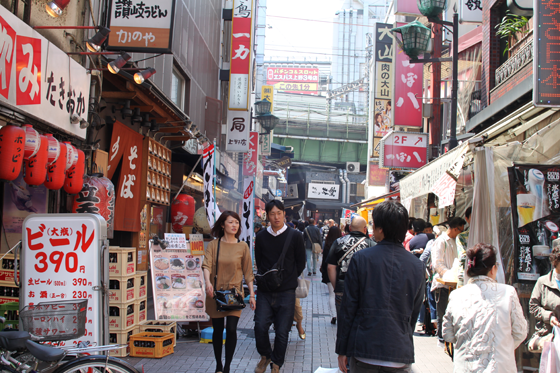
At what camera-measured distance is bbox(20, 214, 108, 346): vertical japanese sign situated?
15.5 ft

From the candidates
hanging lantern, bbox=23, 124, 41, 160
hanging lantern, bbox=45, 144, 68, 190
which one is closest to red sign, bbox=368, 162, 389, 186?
hanging lantern, bbox=45, 144, 68, 190

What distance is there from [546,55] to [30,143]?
6548 mm

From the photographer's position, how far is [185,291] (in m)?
7.53

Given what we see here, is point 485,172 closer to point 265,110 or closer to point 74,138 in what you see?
point 74,138

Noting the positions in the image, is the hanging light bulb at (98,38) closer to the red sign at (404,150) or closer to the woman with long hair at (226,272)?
the woman with long hair at (226,272)

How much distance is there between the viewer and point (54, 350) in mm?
3555

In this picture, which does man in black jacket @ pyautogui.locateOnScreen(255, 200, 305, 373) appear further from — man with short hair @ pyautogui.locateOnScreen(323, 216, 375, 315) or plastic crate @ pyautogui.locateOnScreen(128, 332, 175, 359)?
plastic crate @ pyautogui.locateOnScreen(128, 332, 175, 359)

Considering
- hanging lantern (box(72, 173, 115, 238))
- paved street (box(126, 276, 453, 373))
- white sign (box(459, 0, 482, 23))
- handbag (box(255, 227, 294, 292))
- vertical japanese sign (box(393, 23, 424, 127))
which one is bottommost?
paved street (box(126, 276, 453, 373))

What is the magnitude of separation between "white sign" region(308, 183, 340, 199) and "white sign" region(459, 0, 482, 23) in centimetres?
3647

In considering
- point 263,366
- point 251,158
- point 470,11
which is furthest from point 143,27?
point 251,158

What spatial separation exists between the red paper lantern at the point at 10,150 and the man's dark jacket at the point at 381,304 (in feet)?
13.0

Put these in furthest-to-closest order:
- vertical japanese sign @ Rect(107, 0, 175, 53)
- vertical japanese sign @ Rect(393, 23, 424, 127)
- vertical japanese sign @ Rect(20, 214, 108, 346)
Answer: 1. vertical japanese sign @ Rect(393, 23, 424, 127)
2. vertical japanese sign @ Rect(107, 0, 175, 53)
3. vertical japanese sign @ Rect(20, 214, 108, 346)

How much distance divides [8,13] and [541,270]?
6.86m

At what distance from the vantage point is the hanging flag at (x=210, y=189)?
8.86 meters
